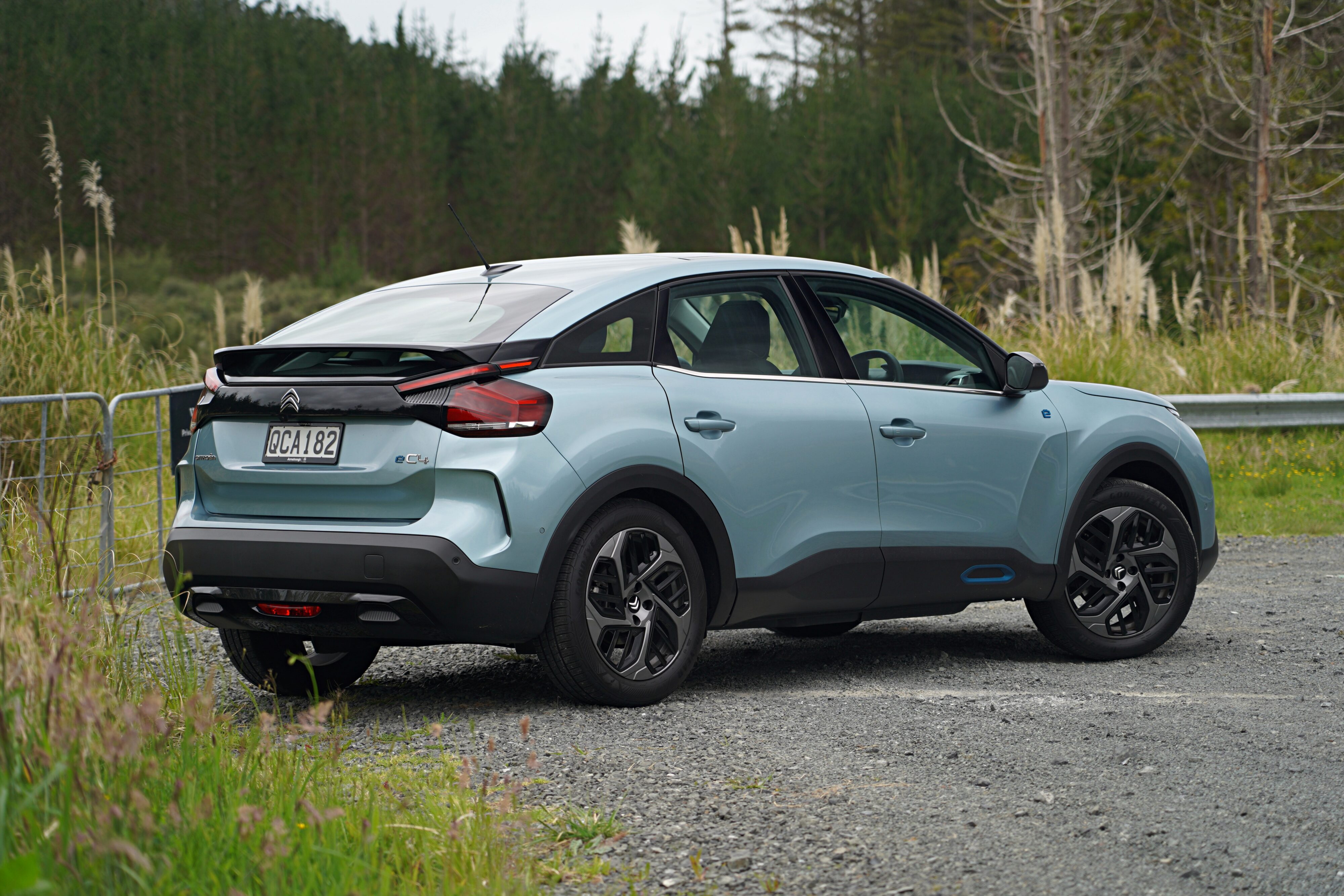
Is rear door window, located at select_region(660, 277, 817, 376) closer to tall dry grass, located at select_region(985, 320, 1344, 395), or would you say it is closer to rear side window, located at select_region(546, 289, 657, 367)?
rear side window, located at select_region(546, 289, 657, 367)

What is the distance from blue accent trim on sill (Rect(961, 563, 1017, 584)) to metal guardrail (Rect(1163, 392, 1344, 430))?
7.04 m

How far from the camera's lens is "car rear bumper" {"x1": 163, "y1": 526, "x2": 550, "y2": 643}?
485 centimetres

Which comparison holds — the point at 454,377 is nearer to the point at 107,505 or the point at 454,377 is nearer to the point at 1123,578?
the point at 1123,578

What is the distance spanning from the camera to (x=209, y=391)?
5.45 m

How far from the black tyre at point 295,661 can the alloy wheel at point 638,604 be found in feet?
3.40

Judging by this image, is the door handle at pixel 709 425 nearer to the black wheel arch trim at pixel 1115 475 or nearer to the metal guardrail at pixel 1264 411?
the black wheel arch trim at pixel 1115 475

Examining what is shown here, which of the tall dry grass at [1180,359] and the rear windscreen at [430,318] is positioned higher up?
the rear windscreen at [430,318]

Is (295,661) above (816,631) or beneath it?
above

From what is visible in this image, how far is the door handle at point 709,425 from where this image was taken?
17.9 feet

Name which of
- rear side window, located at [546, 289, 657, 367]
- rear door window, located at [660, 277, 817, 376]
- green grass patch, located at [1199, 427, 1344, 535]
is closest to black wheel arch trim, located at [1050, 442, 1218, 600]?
rear door window, located at [660, 277, 817, 376]

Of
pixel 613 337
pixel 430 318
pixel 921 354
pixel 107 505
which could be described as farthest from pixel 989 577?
pixel 107 505

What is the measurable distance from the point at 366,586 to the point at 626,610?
95 cm

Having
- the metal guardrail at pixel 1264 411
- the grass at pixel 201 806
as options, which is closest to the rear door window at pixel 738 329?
the grass at pixel 201 806

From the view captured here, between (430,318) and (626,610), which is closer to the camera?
(626,610)
